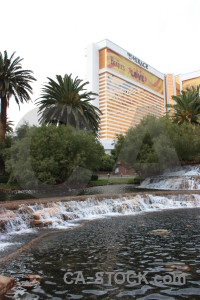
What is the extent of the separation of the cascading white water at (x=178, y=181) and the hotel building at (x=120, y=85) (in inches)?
2425

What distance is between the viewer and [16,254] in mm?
7914

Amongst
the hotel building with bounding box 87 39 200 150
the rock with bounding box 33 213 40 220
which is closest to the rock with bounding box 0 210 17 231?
the rock with bounding box 33 213 40 220

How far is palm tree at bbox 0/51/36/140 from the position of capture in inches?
1324

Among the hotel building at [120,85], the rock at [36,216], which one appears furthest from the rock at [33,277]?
the hotel building at [120,85]

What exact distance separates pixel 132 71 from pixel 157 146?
103940mm

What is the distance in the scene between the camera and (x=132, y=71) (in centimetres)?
13000

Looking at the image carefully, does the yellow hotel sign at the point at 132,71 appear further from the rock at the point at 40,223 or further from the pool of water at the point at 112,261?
the pool of water at the point at 112,261

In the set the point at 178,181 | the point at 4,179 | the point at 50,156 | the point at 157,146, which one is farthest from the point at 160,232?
the point at 4,179

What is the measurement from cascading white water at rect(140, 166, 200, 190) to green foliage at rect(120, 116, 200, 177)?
1361 mm

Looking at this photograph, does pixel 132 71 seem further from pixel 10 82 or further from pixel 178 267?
pixel 178 267

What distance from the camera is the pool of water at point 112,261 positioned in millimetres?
5184

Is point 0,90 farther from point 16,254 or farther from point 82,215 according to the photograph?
point 16,254

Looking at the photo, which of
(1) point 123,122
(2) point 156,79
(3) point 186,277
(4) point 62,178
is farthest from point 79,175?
(2) point 156,79

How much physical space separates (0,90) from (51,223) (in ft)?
83.6
